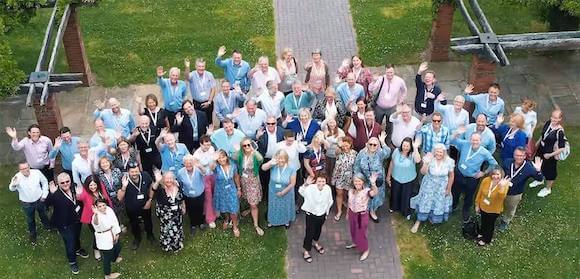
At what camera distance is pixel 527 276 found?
1024 centimetres

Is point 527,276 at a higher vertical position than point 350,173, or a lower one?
lower

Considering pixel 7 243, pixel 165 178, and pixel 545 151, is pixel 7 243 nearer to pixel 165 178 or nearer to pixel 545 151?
pixel 165 178

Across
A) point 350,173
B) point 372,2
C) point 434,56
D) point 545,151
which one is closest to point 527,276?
point 545,151

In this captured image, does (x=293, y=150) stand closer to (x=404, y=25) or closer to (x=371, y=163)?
(x=371, y=163)

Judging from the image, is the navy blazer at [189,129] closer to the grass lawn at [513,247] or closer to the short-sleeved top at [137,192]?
the short-sleeved top at [137,192]

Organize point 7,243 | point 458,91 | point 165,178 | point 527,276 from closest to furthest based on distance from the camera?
1. point 165,178
2. point 527,276
3. point 7,243
4. point 458,91

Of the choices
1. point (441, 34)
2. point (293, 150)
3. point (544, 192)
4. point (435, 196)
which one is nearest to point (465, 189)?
point (435, 196)

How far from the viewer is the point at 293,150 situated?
10.2 metres

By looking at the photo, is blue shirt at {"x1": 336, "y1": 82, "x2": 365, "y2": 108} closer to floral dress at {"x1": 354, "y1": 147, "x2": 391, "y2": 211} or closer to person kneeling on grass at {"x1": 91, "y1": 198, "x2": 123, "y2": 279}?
floral dress at {"x1": 354, "y1": 147, "x2": 391, "y2": 211}

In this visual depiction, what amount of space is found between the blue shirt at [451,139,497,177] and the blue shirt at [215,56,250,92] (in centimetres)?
378

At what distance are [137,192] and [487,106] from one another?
558cm

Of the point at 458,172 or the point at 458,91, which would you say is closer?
the point at 458,172

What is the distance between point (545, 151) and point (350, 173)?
3203 millimetres

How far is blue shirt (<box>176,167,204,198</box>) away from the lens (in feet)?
32.9
